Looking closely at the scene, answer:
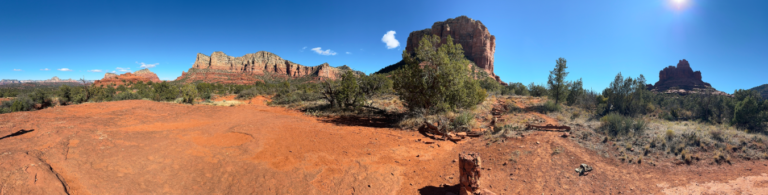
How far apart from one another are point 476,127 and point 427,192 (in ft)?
21.7

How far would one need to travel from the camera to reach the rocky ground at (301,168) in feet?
14.1

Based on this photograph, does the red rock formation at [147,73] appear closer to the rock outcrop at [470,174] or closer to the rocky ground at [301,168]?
the rocky ground at [301,168]

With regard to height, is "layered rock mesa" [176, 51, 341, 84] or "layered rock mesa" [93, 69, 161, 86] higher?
"layered rock mesa" [176, 51, 341, 84]

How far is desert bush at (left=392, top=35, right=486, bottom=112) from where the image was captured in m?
11.6

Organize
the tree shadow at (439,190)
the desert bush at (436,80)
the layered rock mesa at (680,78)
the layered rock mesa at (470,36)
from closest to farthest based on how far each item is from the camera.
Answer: the tree shadow at (439,190), the desert bush at (436,80), the layered rock mesa at (680,78), the layered rock mesa at (470,36)

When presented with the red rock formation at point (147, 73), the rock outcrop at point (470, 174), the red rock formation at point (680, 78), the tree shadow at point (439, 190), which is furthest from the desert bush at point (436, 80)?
the red rock formation at point (147, 73)

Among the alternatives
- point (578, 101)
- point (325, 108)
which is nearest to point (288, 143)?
point (325, 108)

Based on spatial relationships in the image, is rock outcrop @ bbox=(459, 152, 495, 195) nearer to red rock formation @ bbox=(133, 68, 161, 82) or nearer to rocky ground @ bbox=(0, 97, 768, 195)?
rocky ground @ bbox=(0, 97, 768, 195)

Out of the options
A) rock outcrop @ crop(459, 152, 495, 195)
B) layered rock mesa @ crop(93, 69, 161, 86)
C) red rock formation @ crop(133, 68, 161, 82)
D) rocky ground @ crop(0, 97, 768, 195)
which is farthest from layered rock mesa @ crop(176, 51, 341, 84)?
rock outcrop @ crop(459, 152, 495, 195)

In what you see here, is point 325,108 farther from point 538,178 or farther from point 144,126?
point 538,178

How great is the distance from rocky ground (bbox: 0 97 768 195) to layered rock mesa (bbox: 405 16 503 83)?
7491cm

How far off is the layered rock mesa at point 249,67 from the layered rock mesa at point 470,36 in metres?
41.8

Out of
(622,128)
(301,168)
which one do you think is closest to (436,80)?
(622,128)

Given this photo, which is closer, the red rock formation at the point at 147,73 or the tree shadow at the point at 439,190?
the tree shadow at the point at 439,190
